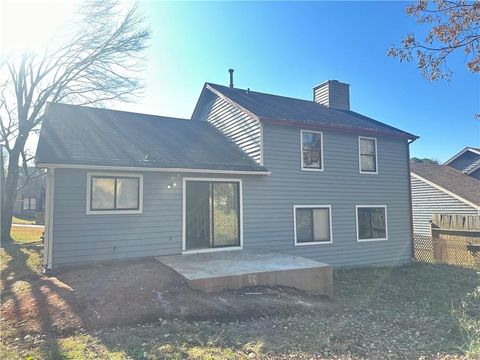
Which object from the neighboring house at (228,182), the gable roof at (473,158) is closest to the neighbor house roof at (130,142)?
the neighboring house at (228,182)

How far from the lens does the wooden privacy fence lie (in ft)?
44.9

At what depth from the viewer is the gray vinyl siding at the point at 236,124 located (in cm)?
1126

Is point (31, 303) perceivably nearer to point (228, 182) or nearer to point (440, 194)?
point (228, 182)

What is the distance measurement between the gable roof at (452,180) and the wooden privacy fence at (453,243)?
3959mm

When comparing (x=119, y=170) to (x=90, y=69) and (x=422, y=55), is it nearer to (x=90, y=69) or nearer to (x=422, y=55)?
(x=422, y=55)

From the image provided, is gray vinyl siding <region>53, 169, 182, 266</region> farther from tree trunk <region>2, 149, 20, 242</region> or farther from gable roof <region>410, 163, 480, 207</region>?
gable roof <region>410, 163, 480, 207</region>

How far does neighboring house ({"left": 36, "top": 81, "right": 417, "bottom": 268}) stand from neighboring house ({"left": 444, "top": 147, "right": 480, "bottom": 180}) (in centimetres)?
1148

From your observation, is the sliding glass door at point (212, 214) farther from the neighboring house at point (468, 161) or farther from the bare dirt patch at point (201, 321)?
the neighboring house at point (468, 161)

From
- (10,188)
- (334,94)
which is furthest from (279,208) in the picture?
(10,188)

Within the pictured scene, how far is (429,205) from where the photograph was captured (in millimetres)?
20047

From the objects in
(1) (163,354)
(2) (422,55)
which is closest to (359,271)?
(2) (422,55)

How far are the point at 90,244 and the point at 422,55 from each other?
26.7 feet

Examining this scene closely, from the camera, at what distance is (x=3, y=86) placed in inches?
697

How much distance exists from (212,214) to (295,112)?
18.1 feet
